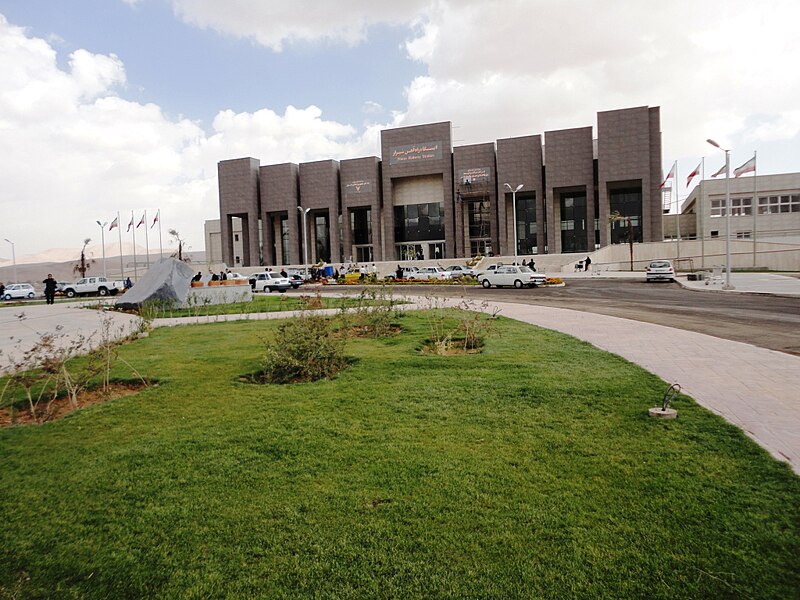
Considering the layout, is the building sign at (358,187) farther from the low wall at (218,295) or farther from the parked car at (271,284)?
the low wall at (218,295)

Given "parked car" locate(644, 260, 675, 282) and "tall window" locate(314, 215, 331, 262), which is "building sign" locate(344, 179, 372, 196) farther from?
"parked car" locate(644, 260, 675, 282)

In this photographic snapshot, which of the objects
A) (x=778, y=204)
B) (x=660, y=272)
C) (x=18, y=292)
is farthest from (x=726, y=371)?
(x=778, y=204)

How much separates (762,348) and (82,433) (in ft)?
34.0

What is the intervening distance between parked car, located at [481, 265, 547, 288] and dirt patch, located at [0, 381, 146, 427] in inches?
1107

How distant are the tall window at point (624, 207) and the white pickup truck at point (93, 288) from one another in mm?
52357

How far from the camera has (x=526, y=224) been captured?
6638 cm

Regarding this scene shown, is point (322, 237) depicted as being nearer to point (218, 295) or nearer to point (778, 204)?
point (218, 295)

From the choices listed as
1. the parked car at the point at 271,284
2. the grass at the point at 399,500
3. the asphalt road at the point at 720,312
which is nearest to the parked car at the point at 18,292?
the parked car at the point at 271,284

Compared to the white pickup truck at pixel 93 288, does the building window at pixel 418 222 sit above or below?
above

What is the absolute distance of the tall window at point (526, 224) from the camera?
66188mm

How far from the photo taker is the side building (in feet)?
195

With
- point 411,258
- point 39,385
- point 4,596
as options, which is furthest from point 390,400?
point 411,258

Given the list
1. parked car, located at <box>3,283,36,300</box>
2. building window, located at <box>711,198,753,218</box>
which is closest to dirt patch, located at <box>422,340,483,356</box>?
parked car, located at <box>3,283,36,300</box>

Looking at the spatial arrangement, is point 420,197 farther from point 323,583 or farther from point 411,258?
point 323,583
